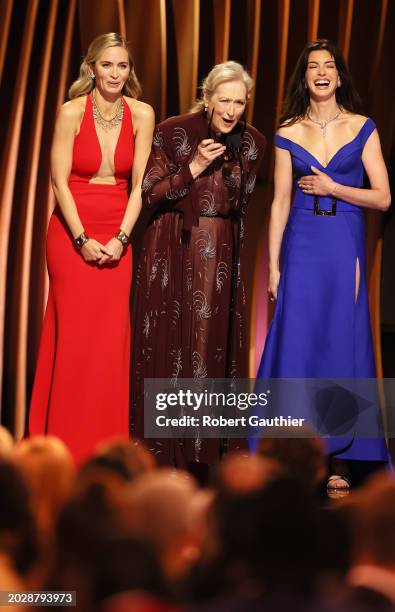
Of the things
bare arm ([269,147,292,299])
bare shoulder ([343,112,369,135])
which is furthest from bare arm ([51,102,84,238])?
bare shoulder ([343,112,369,135])

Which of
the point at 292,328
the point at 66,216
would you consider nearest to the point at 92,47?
the point at 66,216

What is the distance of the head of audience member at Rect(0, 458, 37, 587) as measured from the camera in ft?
3.69

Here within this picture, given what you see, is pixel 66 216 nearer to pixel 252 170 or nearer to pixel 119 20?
pixel 252 170

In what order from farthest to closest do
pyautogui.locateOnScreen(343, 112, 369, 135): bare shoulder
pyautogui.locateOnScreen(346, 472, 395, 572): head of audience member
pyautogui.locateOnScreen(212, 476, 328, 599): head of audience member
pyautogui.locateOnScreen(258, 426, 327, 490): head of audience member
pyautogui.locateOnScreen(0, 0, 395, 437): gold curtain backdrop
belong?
1. pyautogui.locateOnScreen(0, 0, 395, 437): gold curtain backdrop
2. pyautogui.locateOnScreen(343, 112, 369, 135): bare shoulder
3. pyautogui.locateOnScreen(258, 426, 327, 490): head of audience member
4. pyautogui.locateOnScreen(346, 472, 395, 572): head of audience member
5. pyautogui.locateOnScreen(212, 476, 328, 599): head of audience member

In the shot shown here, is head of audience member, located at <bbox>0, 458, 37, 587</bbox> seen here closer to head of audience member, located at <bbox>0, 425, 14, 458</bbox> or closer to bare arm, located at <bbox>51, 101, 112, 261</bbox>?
head of audience member, located at <bbox>0, 425, 14, 458</bbox>

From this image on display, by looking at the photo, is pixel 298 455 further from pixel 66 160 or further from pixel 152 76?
pixel 152 76

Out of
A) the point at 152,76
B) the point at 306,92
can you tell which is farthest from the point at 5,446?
the point at 152,76

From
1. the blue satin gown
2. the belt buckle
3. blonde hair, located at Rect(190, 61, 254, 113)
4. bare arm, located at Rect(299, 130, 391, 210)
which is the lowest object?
the blue satin gown

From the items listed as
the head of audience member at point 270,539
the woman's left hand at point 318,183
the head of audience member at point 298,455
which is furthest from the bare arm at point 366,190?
the head of audience member at point 270,539

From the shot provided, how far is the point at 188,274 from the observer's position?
131 inches

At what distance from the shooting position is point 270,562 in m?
1.05

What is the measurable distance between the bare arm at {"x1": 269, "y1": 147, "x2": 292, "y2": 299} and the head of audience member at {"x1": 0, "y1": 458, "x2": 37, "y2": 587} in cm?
237

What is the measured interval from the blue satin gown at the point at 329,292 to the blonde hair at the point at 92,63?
53 centimetres

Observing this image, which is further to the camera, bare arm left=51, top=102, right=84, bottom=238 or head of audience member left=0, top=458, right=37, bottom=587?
bare arm left=51, top=102, right=84, bottom=238
